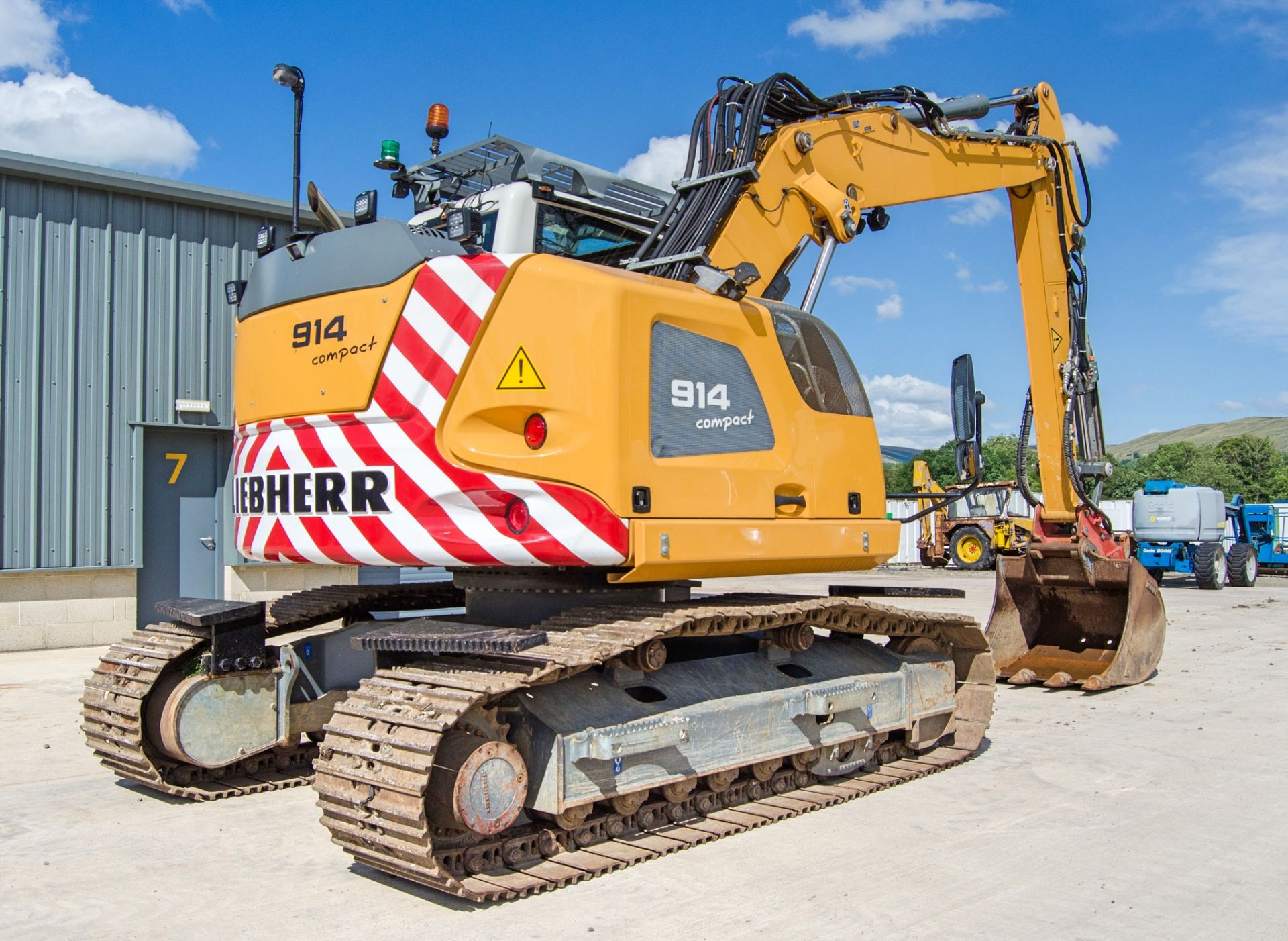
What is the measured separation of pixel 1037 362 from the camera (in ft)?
32.9

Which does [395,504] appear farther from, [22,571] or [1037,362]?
[22,571]

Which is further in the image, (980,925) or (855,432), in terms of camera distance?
(855,432)

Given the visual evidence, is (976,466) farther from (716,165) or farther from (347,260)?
(347,260)

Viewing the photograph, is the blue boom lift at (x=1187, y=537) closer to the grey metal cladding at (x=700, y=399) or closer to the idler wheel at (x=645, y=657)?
the grey metal cladding at (x=700, y=399)

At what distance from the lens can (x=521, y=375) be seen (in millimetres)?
4832

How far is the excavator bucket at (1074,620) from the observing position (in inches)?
382

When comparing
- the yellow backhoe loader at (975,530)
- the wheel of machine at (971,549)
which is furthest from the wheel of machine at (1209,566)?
the wheel of machine at (971,549)

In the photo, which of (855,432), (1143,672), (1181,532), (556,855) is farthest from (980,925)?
(1181,532)

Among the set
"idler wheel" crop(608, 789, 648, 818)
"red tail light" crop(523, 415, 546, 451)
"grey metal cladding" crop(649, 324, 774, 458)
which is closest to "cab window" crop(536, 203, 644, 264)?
"grey metal cladding" crop(649, 324, 774, 458)

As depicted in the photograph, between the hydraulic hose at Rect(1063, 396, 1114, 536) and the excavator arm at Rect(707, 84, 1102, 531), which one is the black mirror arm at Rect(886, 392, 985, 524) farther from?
the hydraulic hose at Rect(1063, 396, 1114, 536)

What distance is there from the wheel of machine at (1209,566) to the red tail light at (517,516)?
20961mm

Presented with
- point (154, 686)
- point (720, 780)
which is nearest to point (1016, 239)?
point (720, 780)

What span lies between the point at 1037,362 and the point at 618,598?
6.07 meters

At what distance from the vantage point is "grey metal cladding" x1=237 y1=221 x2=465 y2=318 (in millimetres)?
5105
